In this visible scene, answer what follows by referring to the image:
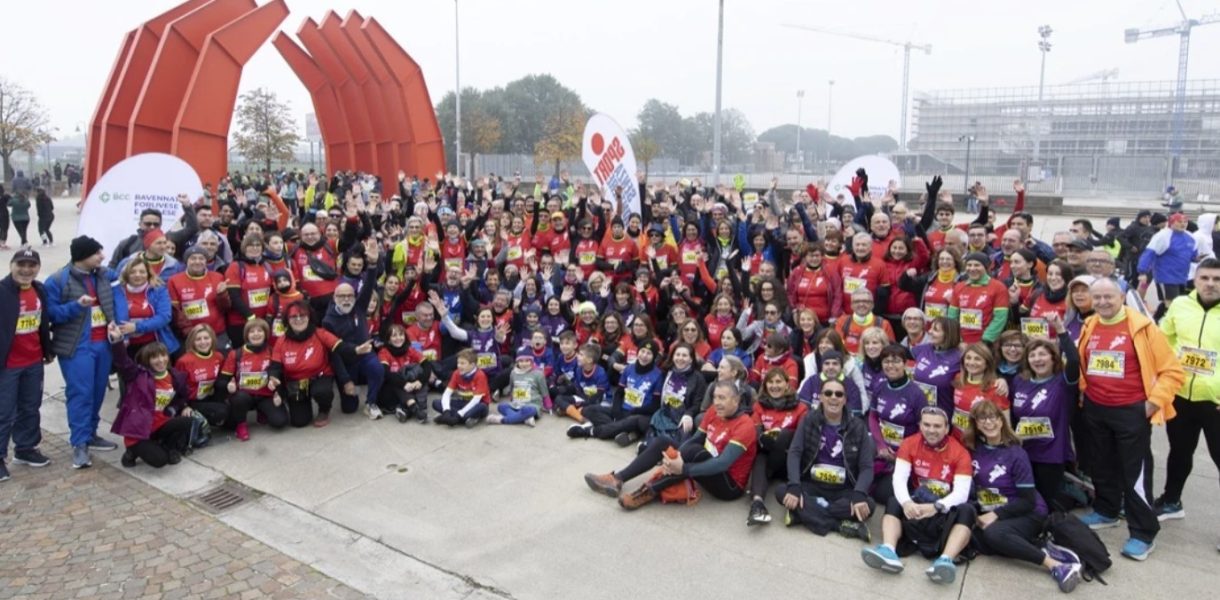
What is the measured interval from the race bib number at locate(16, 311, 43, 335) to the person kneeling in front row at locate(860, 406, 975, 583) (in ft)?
21.1

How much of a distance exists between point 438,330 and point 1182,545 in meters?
6.88

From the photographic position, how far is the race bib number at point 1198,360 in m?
4.93

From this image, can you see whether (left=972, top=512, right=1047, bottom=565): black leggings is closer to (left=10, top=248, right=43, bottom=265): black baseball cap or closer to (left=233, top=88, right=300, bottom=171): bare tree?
(left=10, top=248, right=43, bottom=265): black baseball cap

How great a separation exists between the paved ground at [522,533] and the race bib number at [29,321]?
1.20m

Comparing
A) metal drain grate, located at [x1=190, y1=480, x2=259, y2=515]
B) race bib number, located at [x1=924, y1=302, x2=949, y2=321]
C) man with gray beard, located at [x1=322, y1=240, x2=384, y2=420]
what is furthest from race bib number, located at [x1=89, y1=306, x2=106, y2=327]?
race bib number, located at [x1=924, y1=302, x2=949, y2=321]

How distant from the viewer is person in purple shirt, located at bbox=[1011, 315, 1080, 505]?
5.36 metres

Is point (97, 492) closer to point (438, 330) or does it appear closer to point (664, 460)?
point (438, 330)

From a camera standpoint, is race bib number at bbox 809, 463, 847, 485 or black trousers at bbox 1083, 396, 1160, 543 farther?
race bib number at bbox 809, 463, 847, 485

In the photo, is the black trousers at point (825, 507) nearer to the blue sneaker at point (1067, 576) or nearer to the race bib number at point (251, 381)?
the blue sneaker at point (1067, 576)

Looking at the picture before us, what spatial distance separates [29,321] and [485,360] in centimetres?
401

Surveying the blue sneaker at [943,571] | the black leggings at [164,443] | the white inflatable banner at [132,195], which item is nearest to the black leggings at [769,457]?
the blue sneaker at [943,571]

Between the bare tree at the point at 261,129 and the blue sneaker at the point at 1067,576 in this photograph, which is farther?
the bare tree at the point at 261,129

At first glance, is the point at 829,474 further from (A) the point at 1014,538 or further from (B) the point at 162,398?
(B) the point at 162,398

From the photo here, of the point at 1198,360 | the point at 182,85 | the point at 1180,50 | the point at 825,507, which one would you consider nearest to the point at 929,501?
the point at 825,507
